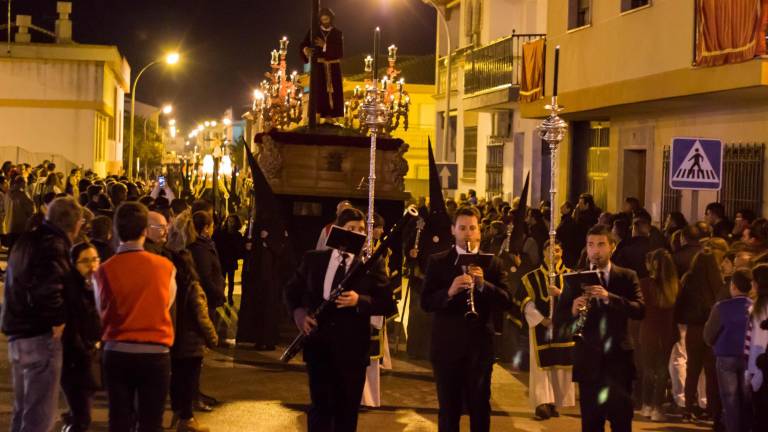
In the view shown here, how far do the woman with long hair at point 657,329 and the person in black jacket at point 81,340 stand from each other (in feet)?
17.6

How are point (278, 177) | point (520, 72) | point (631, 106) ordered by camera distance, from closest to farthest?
point (278, 177) → point (631, 106) → point (520, 72)

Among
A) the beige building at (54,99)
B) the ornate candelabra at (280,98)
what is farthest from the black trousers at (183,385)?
the beige building at (54,99)

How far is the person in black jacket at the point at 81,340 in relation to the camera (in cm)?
793

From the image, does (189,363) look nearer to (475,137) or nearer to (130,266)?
(130,266)

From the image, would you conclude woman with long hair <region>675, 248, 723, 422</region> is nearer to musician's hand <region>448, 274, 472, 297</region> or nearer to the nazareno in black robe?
musician's hand <region>448, 274, 472, 297</region>

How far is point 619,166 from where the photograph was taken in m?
24.1

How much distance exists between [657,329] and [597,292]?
3.59m

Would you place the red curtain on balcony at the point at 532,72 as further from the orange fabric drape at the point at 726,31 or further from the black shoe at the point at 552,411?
the black shoe at the point at 552,411

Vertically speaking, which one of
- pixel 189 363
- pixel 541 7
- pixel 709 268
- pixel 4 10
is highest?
pixel 4 10

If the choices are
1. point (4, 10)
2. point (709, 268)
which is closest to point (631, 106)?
point (709, 268)

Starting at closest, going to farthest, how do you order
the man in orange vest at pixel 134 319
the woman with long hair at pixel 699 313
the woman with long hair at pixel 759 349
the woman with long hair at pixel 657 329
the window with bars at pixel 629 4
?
the man in orange vest at pixel 134 319 < the woman with long hair at pixel 759 349 < the woman with long hair at pixel 699 313 < the woman with long hair at pixel 657 329 < the window with bars at pixel 629 4

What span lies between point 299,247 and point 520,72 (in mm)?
13832

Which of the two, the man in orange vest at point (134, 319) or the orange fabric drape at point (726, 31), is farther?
the orange fabric drape at point (726, 31)

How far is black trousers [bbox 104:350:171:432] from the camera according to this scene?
23.6ft
